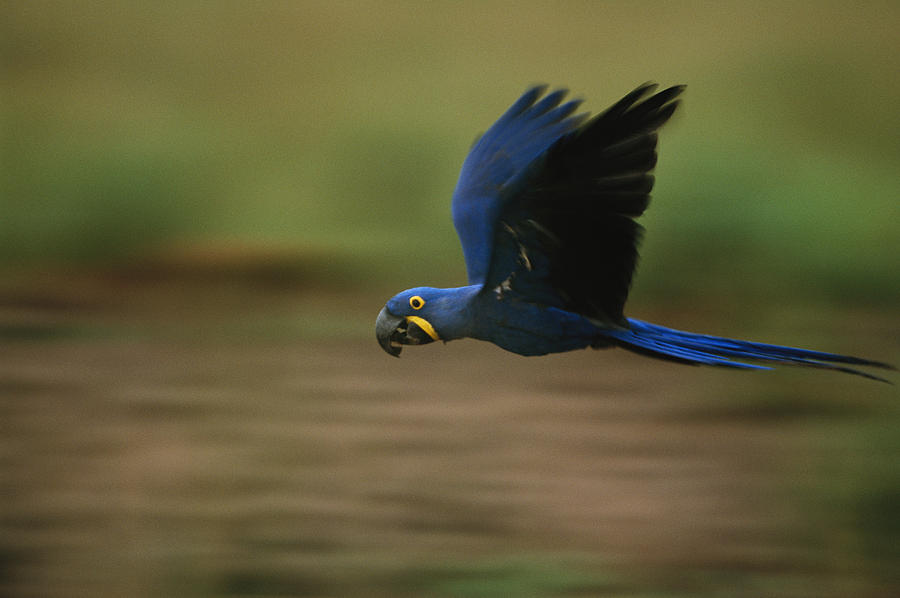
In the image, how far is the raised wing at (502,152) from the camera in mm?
2566

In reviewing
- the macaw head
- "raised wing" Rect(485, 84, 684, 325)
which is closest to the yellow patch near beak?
the macaw head

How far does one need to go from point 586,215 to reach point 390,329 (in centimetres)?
57

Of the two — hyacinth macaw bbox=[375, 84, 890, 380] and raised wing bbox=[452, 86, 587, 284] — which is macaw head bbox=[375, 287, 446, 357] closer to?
hyacinth macaw bbox=[375, 84, 890, 380]

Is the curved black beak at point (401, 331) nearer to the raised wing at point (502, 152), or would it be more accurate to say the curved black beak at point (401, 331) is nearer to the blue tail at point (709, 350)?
the raised wing at point (502, 152)

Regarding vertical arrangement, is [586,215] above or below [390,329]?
above

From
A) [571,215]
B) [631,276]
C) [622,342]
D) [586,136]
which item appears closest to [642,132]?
[586,136]

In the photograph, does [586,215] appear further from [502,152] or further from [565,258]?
[502,152]

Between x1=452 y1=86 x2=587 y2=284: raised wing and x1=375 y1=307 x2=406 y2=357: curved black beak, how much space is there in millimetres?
265

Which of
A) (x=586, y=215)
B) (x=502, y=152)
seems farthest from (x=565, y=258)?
(x=502, y=152)

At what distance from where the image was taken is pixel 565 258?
2.21 metres

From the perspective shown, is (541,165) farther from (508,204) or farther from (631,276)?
(631,276)

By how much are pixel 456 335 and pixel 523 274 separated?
0.23m

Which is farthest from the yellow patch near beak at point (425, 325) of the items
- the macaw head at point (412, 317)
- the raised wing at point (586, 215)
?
the raised wing at point (586, 215)

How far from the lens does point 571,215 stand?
83.6 inches
